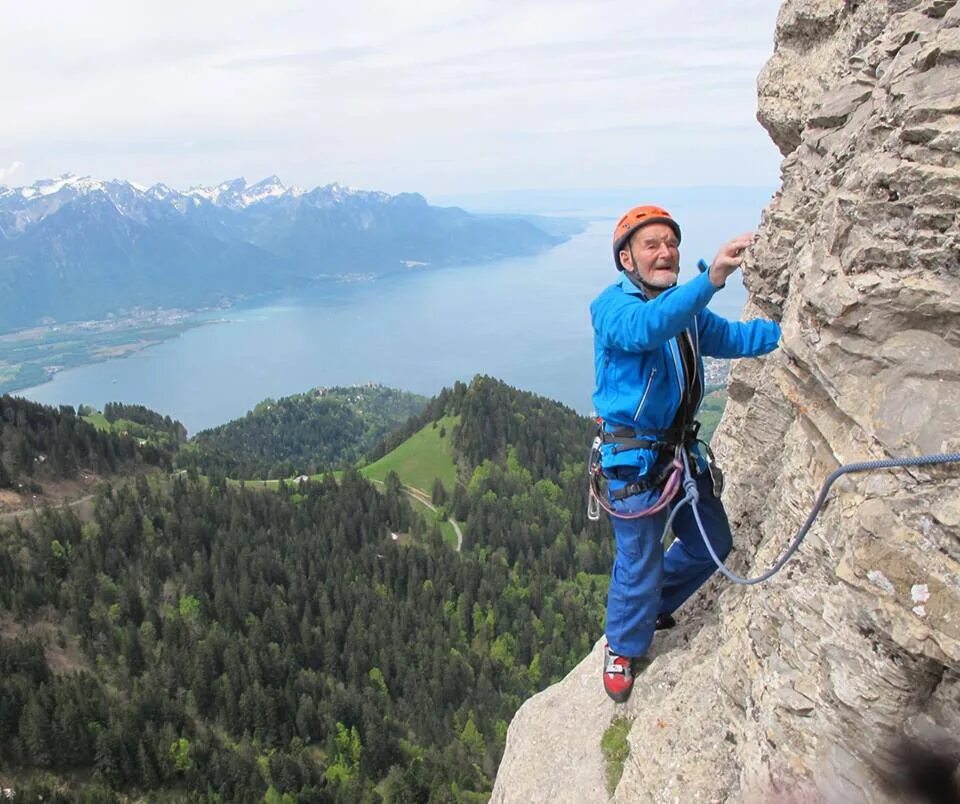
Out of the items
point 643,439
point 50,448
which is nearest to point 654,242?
point 643,439

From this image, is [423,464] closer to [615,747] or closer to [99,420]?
[99,420]

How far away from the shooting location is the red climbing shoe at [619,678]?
32.0 feet

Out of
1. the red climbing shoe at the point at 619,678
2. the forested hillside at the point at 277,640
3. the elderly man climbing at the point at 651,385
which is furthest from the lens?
the forested hillside at the point at 277,640

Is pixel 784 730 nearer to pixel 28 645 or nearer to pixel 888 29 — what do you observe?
pixel 888 29

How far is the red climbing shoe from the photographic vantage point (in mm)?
9758

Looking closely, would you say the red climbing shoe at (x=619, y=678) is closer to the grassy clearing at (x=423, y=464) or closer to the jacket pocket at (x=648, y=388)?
the jacket pocket at (x=648, y=388)

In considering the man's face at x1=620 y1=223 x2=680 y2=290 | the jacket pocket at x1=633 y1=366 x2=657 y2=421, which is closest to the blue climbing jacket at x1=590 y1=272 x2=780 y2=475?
the jacket pocket at x1=633 y1=366 x2=657 y2=421

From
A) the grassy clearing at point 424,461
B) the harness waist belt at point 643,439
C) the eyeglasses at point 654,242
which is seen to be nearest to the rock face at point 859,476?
the harness waist belt at point 643,439

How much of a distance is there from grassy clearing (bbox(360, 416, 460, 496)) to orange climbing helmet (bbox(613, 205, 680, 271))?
12717 cm

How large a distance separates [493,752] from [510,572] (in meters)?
Result: 40.3

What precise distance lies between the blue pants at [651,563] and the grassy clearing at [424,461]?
407 feet

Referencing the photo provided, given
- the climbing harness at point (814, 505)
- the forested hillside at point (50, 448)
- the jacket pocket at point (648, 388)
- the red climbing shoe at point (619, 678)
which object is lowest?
the forested hillside at point (50, 448)

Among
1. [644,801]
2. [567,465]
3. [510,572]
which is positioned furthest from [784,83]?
[567,465]

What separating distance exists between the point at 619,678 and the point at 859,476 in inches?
217
